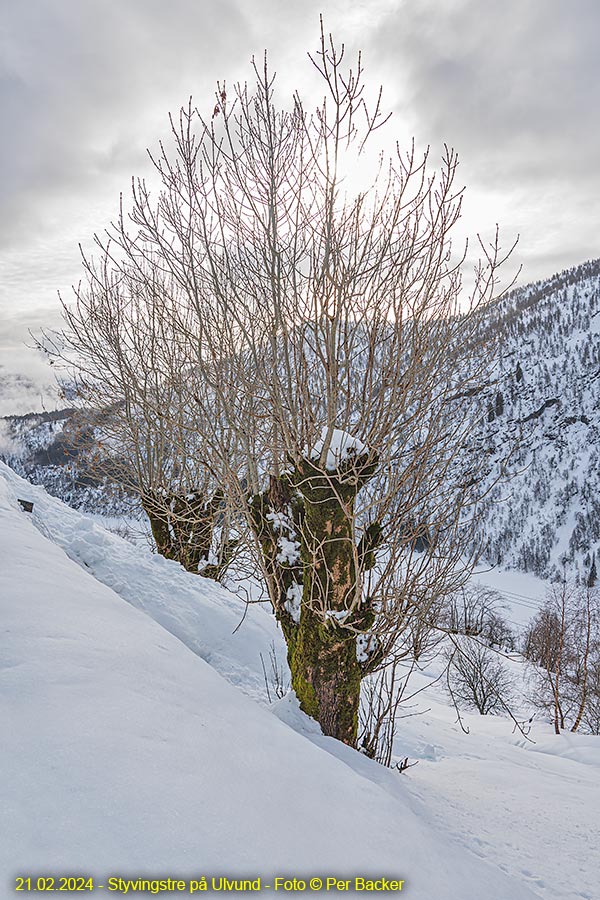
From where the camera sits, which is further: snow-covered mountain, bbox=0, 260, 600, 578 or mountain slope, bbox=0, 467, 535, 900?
snow-covered mountain, bbox=0, 260, 600, 578

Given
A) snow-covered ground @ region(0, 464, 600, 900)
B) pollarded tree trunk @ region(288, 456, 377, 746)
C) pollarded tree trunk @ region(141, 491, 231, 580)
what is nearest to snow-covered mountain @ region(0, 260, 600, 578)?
pollarded tree trunk @ region(141, 491, 231, 580)

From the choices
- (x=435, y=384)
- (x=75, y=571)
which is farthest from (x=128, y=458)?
(x=435, y=384)

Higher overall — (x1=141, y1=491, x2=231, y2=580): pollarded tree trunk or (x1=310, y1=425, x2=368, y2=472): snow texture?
(x1=310, y1=425, x2=368, y2=472): snow texture

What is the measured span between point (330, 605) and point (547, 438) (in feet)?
422

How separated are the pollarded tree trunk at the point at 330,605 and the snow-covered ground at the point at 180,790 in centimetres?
→ 35

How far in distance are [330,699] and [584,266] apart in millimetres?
205516

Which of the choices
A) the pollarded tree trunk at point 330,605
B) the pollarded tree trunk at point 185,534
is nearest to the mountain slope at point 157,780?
the pollarded tree trunk at point 330,605

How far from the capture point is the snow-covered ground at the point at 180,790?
156 cm

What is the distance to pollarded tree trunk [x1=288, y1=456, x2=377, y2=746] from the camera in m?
4.46

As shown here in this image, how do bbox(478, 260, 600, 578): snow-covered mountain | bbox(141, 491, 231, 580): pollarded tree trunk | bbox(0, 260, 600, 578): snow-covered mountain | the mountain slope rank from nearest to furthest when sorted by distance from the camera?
the mountain slope → bbox(141, 491, 231, 580): pollarded tree trunk → bbox(0, 260, 600, 578): snow-covered mountain → bbox(478, 260, 600, 578): snow-covered mountain

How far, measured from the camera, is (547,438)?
392ft

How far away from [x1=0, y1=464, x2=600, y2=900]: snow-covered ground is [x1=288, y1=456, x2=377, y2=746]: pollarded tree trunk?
35 cm

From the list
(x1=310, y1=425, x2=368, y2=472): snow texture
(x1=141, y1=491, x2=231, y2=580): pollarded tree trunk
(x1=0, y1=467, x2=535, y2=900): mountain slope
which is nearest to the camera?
(x1=0, y1=467, x2=535, y2=900): mountain slope

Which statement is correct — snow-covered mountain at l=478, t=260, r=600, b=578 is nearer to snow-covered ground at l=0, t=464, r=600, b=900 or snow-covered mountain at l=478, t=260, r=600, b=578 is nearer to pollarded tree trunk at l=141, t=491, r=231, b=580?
pollarded tree trunk at l=141, t=491, r=231, b=580
